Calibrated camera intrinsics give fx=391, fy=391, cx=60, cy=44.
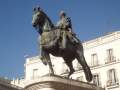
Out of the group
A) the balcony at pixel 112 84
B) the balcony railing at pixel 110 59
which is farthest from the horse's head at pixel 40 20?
the balcony railing at pixel 110 59

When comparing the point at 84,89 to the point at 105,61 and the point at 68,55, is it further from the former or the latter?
the point at 105,61

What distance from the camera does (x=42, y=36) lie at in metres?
16.5

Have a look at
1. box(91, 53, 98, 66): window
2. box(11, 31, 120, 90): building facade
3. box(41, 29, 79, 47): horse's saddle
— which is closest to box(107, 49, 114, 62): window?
box(11, 31, 120, 90): building facade

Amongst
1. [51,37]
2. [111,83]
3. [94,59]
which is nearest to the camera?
[51,37]

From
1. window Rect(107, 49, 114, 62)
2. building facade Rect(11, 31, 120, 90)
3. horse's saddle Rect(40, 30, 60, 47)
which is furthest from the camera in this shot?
window Rect(107, 49, 114, 62)

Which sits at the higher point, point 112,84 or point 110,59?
point 110,59

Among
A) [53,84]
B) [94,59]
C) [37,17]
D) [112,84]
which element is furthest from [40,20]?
[94,59]

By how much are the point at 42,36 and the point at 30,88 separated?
92.0 inches

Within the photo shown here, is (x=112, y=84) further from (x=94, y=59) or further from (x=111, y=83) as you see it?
(x=94, y=59)

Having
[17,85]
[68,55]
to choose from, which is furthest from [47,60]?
[17,85]

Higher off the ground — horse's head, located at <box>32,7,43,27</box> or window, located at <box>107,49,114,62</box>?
window, located at <box>107,49,114,62</box>

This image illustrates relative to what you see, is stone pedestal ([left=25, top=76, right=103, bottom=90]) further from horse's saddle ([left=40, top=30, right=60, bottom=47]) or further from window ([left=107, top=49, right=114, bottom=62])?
window ([left=107, top=49, right=114, bottom=62])

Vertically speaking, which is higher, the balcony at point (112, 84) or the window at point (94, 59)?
the window at point (94, 59)

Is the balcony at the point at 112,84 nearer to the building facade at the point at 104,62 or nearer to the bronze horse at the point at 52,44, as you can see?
the building facade at the point at 104,62
